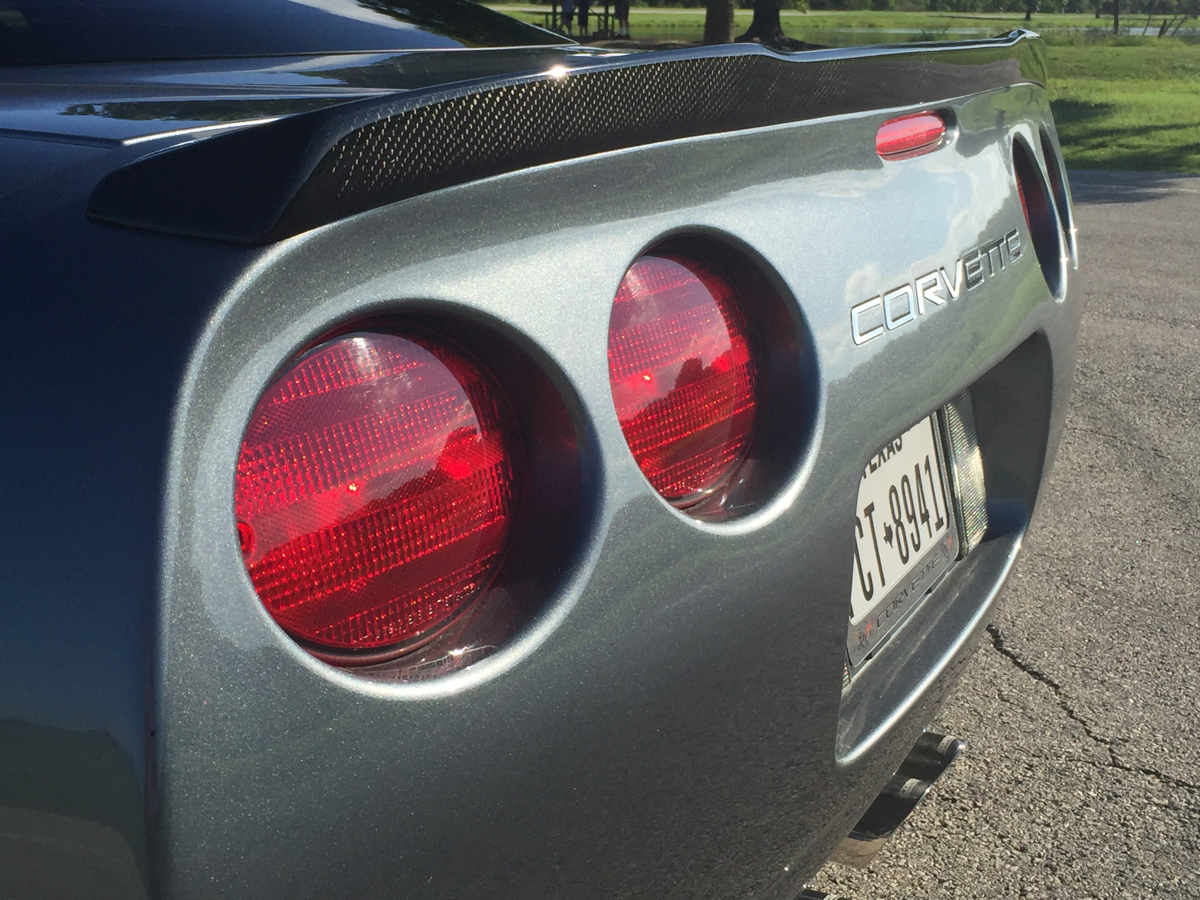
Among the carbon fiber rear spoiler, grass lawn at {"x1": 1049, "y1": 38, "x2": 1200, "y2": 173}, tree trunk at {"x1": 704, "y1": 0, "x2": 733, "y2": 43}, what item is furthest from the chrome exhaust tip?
tree trunk at {"x1": 704, "y1": 0, "x2": 733, "y2": 43}

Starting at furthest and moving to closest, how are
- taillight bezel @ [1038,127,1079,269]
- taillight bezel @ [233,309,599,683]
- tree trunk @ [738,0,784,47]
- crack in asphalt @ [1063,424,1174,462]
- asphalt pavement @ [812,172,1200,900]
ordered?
tree trunk @ [738,0,784,47] → crack in asphalt @ [1063,424,1174,462] → taillight bezel @ [1038,127,1079,269] → asphalt pavement @ [812,172,1200,900] → taillight bezel @ [233,309,599,683]

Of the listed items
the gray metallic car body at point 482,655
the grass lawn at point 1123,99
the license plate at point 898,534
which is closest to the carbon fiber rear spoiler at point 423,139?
the gray metallic car body at point 482,655

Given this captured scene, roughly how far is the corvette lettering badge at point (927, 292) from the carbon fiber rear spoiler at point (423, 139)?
25cm

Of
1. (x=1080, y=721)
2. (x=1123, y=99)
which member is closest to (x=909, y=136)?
(x=1080, y=721)

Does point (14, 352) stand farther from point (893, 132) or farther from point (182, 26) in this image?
point (182, 26)

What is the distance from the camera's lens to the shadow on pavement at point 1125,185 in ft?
35.7

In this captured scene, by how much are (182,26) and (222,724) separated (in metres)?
1.70

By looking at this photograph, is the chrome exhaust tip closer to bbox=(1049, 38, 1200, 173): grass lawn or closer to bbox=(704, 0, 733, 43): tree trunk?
bbox=(1049, 38, 1200, 173): grass lawn

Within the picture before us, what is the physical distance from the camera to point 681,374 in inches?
48.8

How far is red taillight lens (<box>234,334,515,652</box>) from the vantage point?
0.93 m

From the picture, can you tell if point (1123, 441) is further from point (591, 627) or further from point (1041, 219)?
point (591, 627)

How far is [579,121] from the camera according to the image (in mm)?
1076

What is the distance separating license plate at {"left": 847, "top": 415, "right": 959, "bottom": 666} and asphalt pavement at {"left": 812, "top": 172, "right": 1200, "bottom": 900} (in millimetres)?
419

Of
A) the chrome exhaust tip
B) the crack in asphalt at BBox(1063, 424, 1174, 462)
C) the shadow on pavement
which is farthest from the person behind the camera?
the shadow on pavement
